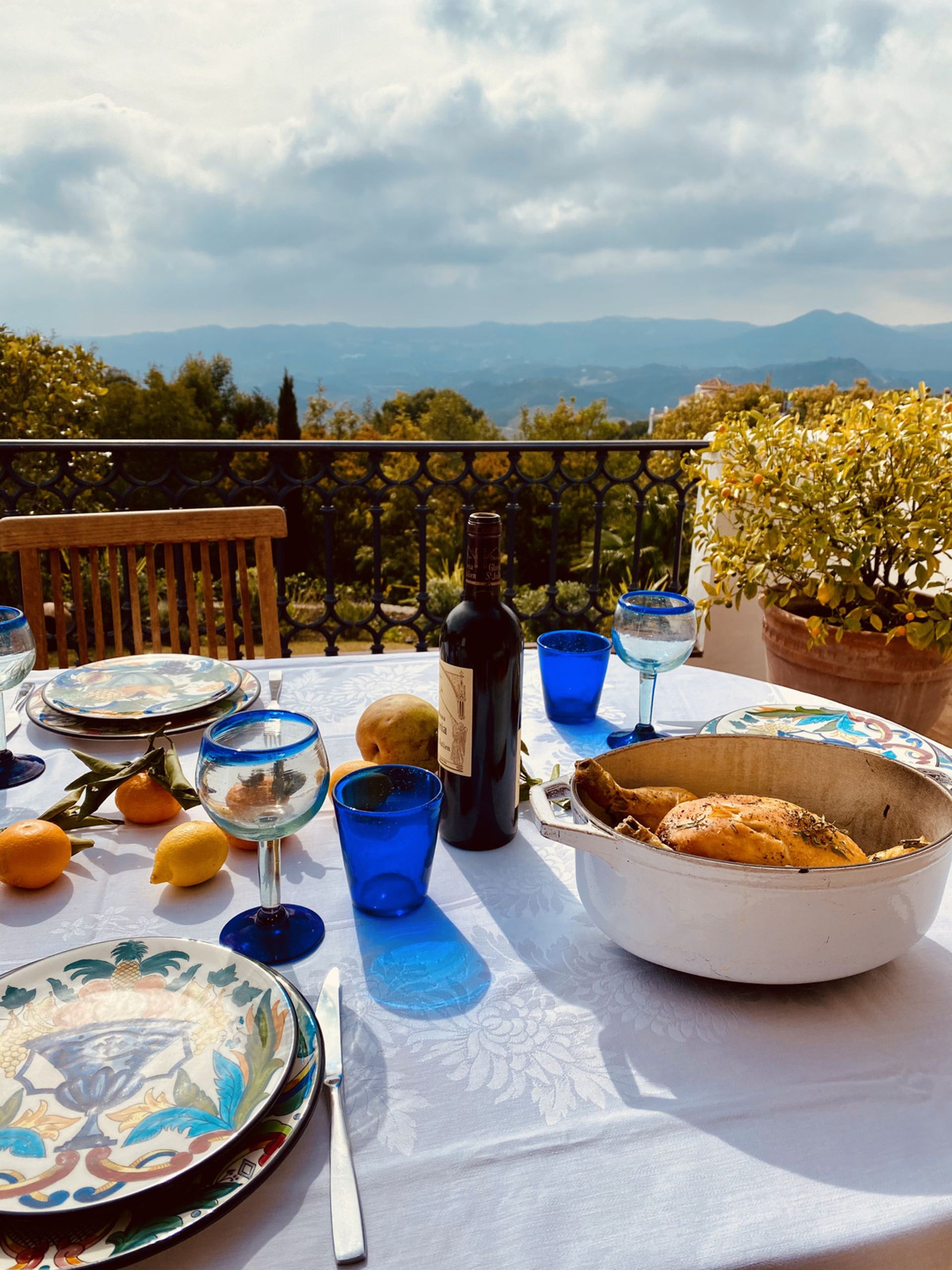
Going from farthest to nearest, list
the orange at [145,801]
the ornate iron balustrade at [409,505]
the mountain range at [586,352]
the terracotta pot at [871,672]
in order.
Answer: the mountain range at [586,352]
the ornate iron balustrade at [409,505]
the terracotta pot at [871,672]
the orange at [145,801]

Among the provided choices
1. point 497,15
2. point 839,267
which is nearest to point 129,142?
point 497,15

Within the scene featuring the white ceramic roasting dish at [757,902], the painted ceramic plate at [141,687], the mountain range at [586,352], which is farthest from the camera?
the mountain range at [586,352]

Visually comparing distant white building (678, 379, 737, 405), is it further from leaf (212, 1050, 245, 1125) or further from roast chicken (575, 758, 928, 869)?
leaf (212, 1050, 245, 1125)

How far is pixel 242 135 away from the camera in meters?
64.1

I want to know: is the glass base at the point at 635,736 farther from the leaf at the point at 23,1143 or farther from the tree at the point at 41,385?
the tree at the point at 41,385

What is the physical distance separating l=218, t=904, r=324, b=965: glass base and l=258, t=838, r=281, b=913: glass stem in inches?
0.4

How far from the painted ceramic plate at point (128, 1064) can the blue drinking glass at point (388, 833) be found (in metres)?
0.14

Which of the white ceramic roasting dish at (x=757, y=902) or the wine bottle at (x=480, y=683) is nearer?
the white ceramic roasting dish at (x=757, y=902)

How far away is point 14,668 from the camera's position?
3.05ft

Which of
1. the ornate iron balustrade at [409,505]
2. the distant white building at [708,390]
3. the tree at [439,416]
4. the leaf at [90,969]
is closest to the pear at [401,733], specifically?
the leaf at [90,969]

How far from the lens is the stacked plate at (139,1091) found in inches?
16.1

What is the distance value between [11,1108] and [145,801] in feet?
1.33

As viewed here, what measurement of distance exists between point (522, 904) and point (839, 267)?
8310 cm

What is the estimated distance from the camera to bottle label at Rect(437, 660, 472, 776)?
77 centimetres
